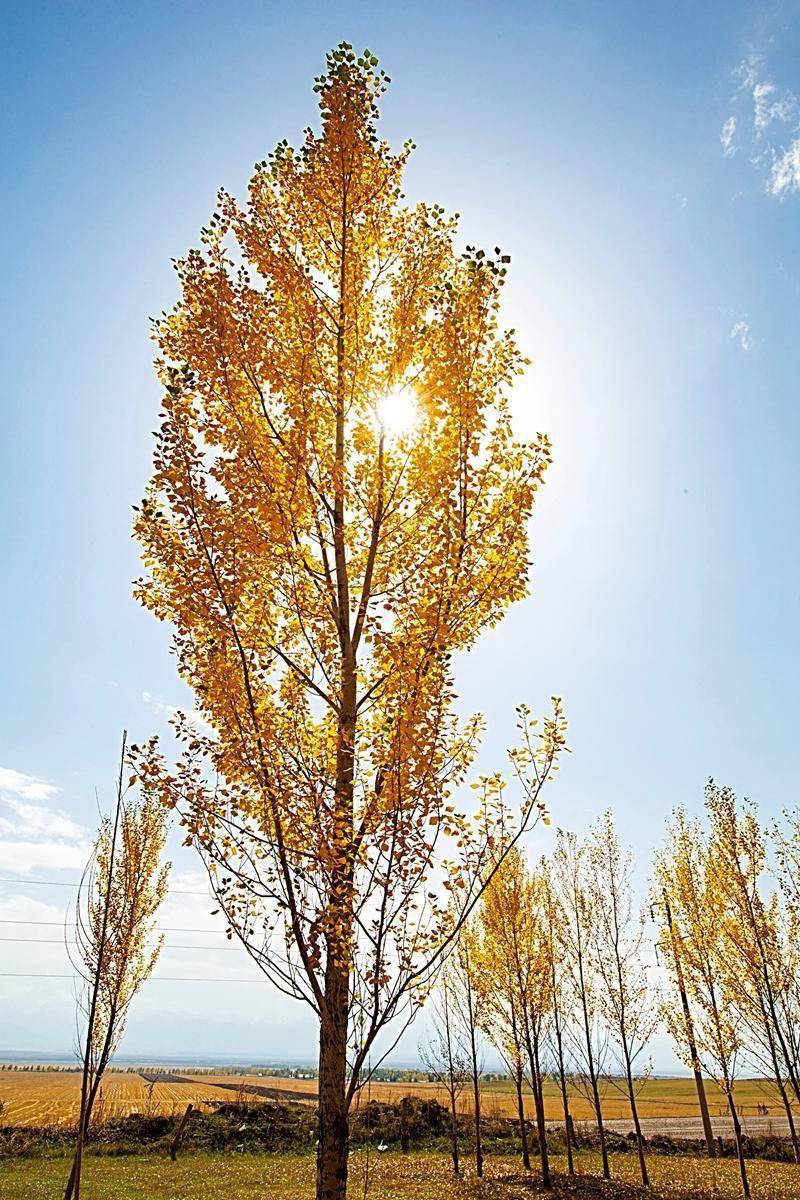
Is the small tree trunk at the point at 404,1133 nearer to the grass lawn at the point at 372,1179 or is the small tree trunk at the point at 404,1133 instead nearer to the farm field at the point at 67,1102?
the grass lawn at the point at 372,1179

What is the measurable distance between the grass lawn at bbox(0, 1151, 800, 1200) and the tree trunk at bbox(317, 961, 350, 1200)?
13860 millimetres

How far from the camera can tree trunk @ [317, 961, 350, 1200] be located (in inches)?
123

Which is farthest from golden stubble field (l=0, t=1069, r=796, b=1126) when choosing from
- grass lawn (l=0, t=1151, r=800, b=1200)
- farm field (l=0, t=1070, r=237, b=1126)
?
grass lawn (l=0, t=1151, r=800, b=1200)

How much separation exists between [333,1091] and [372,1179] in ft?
60.5

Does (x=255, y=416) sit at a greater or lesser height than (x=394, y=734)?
greater

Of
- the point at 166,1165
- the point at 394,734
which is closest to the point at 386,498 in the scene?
the point at 394,734

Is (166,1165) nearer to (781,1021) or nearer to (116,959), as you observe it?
(116,959)

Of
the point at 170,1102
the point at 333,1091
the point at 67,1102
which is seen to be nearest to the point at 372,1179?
the point at 333,1091

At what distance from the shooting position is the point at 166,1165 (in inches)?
810

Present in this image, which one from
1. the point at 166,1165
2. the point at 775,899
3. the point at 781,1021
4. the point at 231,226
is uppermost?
the point at 231,226

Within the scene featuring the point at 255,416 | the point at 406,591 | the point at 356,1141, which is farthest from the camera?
the point at 356,1141

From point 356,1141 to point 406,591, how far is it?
27.8m

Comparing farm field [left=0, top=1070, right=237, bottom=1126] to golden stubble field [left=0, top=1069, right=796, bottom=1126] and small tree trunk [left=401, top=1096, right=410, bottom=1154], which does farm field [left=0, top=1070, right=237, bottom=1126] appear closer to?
golden stubble field [left=0, top=1069, right=796, bottom=1126]

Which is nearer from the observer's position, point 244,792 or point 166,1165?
point 244,792
